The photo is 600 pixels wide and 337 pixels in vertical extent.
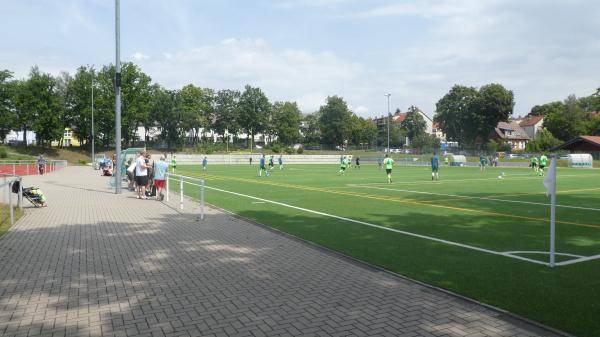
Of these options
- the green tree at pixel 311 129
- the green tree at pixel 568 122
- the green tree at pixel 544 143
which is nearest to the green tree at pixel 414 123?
the green tree at pixel 311 129

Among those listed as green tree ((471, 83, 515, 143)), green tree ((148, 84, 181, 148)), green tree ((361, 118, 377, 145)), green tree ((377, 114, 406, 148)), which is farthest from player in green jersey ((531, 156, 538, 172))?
green tree ((377, 114, 406, 148))

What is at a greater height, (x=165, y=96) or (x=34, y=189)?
(x=165, y=96)

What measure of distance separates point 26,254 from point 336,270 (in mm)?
5443

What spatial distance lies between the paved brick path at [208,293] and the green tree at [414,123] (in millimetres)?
122376

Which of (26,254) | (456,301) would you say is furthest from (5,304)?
(456,301)

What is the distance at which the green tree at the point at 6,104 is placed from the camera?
76.3 metres

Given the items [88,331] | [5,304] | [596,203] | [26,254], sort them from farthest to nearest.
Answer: [596,203]
[26,254]
[5,304]
[88,331]

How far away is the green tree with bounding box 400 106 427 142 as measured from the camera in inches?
4993

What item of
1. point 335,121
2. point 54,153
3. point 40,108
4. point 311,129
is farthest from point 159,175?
point 311,129

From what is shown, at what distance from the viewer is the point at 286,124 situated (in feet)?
360

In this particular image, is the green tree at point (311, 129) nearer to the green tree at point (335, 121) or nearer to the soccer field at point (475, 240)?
the green tree at point (335, 121)

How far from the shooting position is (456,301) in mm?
5359

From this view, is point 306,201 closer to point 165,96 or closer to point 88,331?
point 88,331

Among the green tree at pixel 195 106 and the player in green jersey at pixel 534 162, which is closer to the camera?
the player in green jersey at pixel 534 162
